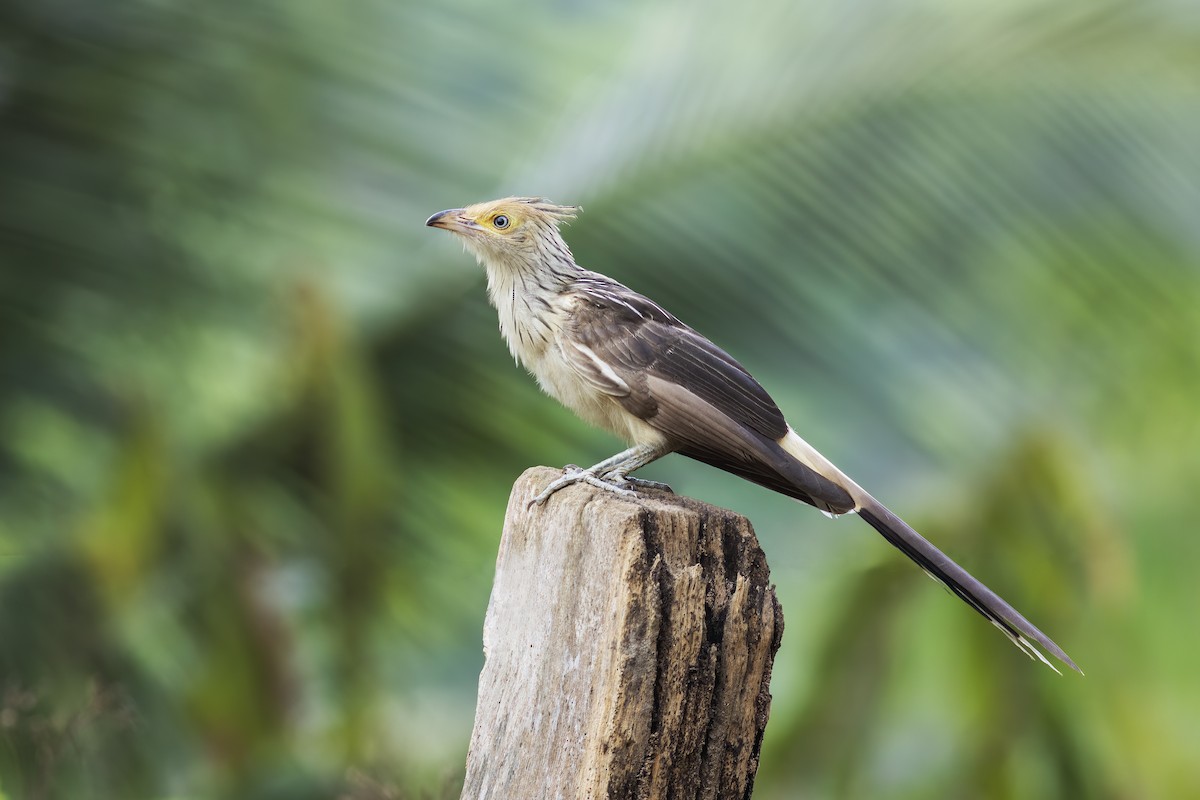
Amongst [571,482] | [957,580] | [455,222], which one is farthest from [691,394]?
[455,222]

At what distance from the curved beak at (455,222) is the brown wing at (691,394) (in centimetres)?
47

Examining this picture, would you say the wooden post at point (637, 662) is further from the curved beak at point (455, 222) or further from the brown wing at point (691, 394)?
the curved beak at point (455, 222)

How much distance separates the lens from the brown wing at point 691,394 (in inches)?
122

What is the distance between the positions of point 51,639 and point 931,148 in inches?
168

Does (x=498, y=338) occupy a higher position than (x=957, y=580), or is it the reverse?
(x=957, y=580)

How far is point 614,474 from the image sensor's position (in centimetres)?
318

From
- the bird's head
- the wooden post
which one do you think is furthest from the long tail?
the bird's head

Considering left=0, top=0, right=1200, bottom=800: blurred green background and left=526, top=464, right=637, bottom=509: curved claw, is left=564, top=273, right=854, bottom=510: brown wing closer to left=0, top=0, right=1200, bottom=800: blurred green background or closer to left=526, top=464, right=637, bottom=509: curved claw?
left=526, top=464, right=637, bottom=509: curved claw

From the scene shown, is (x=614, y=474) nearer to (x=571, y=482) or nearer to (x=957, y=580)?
(x=571, y=482)

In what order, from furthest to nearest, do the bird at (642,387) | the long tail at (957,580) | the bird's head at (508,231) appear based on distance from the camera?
the bird's head at (508,231)
the bird at (642,387)
the long tail at (957,580)

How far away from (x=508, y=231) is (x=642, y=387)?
0.68 meters

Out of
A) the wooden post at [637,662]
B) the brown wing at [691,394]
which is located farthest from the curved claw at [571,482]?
the brown wing at [691,394]

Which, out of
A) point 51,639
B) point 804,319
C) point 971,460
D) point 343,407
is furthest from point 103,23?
point 971,460

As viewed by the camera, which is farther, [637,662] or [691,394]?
[691,394]
